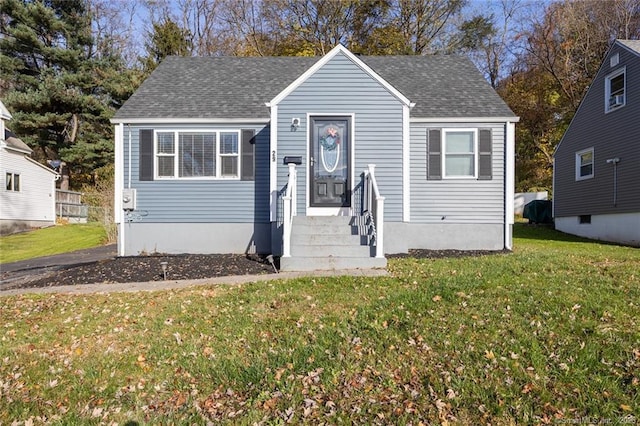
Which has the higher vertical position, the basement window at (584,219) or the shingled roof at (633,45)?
the shingled roof at (633,45)

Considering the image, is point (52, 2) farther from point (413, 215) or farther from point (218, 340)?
point (218, 340)

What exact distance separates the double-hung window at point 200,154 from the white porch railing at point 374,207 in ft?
11.0

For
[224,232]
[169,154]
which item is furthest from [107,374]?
[169,154]

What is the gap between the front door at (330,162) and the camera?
9570 mm

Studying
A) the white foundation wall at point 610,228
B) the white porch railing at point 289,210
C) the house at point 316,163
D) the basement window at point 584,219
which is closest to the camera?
the white porch railing at point 289,210

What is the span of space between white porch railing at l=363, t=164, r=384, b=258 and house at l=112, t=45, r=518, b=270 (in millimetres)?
109

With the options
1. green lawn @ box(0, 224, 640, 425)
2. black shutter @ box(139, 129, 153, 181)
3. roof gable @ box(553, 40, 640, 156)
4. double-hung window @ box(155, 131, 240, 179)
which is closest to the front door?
double-hung window @ box(155, 131, 240, 179)

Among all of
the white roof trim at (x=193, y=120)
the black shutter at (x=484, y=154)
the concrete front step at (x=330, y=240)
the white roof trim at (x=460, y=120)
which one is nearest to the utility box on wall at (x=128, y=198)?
the white roof trim at (x=193, y=120)

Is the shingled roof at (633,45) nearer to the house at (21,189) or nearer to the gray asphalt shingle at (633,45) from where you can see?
the gray asphalt shingle at (633,45)

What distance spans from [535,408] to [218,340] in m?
2.97

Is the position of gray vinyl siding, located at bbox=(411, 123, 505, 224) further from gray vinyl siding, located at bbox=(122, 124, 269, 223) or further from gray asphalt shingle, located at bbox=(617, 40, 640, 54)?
gray asphalt shingle, located at bbox=(617, 40, 640, 54)

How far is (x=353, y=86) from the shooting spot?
372 inches

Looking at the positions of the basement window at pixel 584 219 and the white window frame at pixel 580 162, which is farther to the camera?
the basement window at pixel 584 219

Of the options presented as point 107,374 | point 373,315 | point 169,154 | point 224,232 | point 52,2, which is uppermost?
point 52,2
